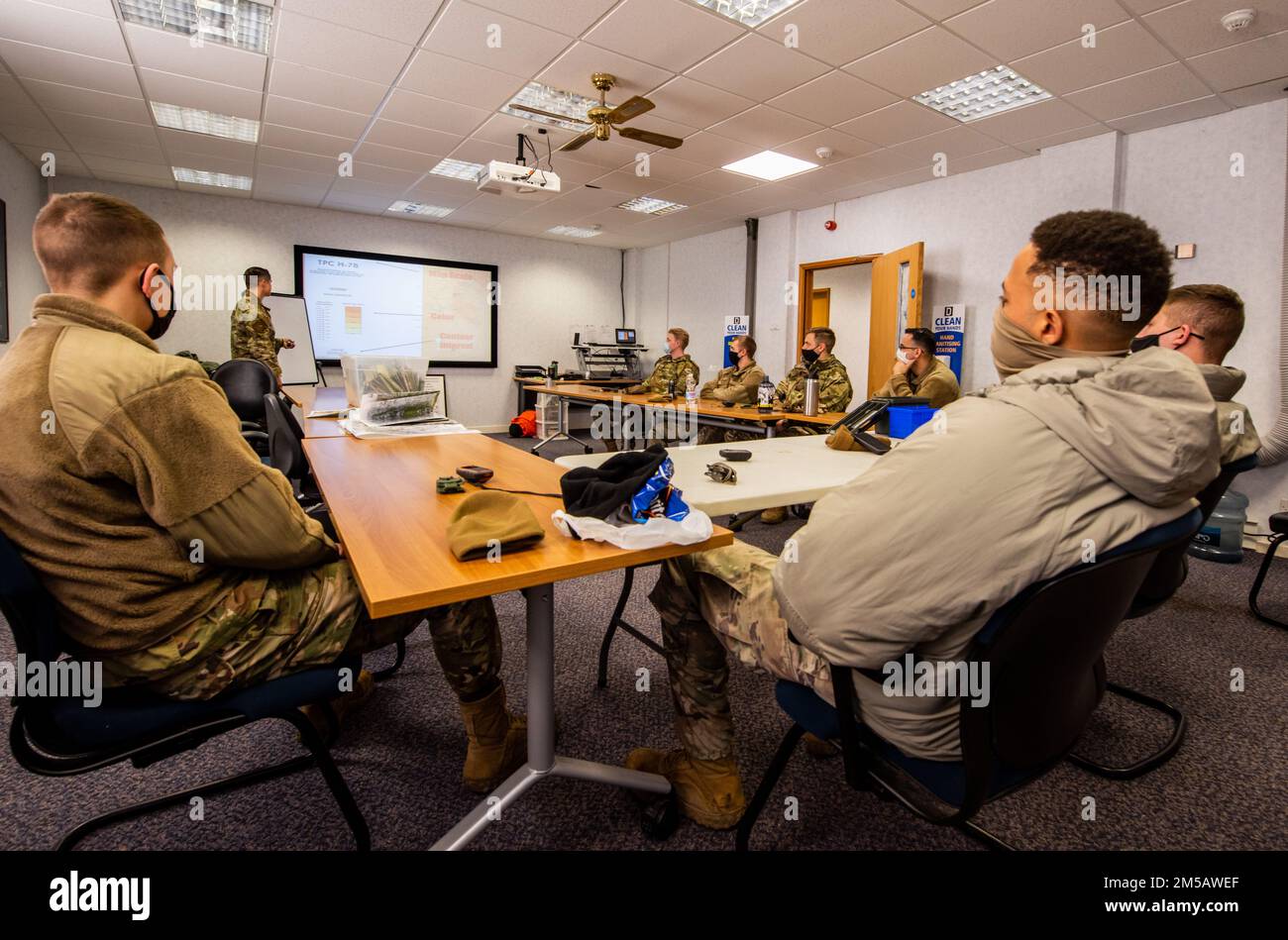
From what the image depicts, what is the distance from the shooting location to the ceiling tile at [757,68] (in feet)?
11.2

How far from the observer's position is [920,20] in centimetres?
312

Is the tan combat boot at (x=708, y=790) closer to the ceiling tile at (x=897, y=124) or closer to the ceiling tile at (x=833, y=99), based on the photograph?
the ceiling tile at (x=833, y=99)

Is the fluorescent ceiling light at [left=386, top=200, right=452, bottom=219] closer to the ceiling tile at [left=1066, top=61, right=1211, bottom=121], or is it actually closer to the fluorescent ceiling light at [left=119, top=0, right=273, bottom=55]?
the fluorescent ceiling light at [left=119, top=0, right=273, bottom=55]

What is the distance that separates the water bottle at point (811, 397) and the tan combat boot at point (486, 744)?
3.47 metres

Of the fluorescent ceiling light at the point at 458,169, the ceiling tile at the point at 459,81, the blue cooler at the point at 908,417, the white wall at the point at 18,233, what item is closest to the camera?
the blue cooler at the point at 908,417

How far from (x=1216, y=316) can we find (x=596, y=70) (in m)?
3.35

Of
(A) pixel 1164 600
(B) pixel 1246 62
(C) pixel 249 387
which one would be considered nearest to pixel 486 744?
(A) pixel 1164 600

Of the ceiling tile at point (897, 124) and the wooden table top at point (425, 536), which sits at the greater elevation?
the ceiling tile at point (897, 124)

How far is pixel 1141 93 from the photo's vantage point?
3795 millimetres

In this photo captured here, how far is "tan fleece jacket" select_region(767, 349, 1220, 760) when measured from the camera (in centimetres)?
75

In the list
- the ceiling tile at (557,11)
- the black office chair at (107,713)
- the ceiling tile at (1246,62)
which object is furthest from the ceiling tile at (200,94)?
the ceiling tile at (1246,62)

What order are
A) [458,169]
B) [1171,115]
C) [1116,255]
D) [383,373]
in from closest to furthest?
[1116,255], [383,373], [1171,115], [458,169]

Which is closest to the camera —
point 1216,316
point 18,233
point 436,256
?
point 1216,316

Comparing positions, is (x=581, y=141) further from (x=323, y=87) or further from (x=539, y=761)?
(x=539, y=761)
